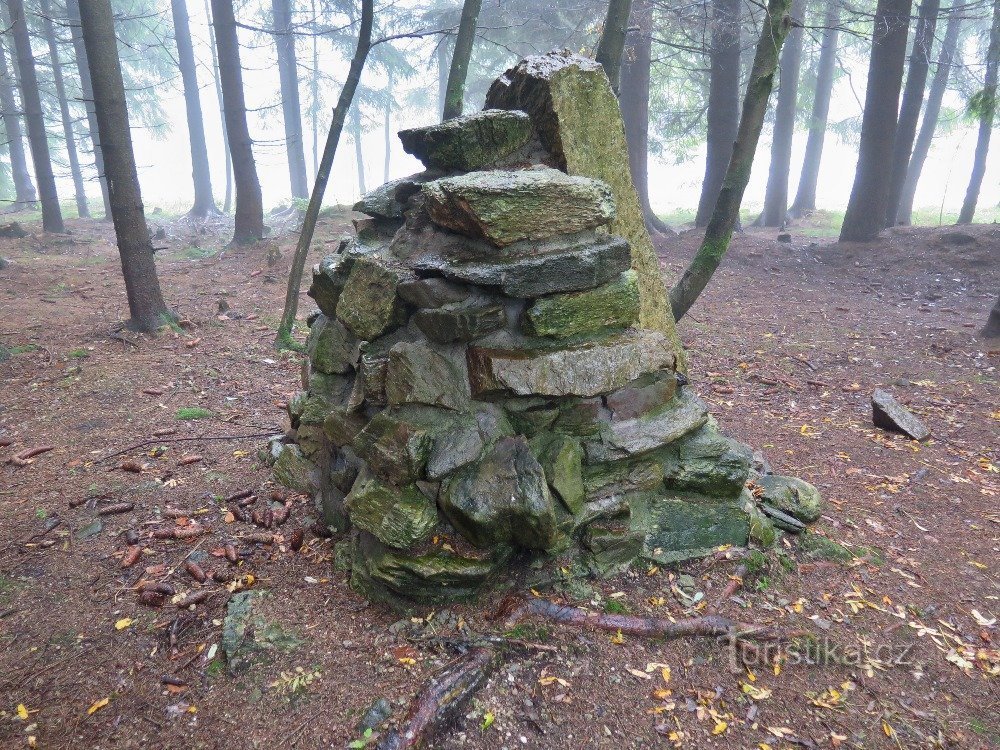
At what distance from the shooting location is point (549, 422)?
3.43 meters

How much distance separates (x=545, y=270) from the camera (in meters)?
3.20

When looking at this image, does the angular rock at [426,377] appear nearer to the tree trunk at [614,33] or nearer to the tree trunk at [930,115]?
the tree trunk at [614,33]

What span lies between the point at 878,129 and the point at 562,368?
1332 cm

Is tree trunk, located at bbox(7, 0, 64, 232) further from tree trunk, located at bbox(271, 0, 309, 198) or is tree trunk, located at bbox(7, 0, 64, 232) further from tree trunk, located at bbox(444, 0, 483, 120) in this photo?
tree trunk, located at bbox(444, 0, 483, 120)

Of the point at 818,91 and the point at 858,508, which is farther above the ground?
the point at 818,91

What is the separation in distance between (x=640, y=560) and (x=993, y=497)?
130 inches

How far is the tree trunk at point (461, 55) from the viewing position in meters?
7.43

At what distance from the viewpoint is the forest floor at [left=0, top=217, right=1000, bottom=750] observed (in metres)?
2.73

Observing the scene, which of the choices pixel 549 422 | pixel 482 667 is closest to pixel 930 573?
pixel 549 422

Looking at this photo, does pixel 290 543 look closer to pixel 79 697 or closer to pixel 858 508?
pixel 79 697

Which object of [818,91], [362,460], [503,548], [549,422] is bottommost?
[503,548]

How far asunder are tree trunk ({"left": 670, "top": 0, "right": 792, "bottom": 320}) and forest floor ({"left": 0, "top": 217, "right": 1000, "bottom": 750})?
1.53 meters

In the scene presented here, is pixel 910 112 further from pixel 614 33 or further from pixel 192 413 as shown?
pixel 192 413

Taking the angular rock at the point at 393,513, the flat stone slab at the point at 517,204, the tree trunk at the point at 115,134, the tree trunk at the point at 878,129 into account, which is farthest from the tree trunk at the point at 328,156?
the tree trunk at the point at 878,129
